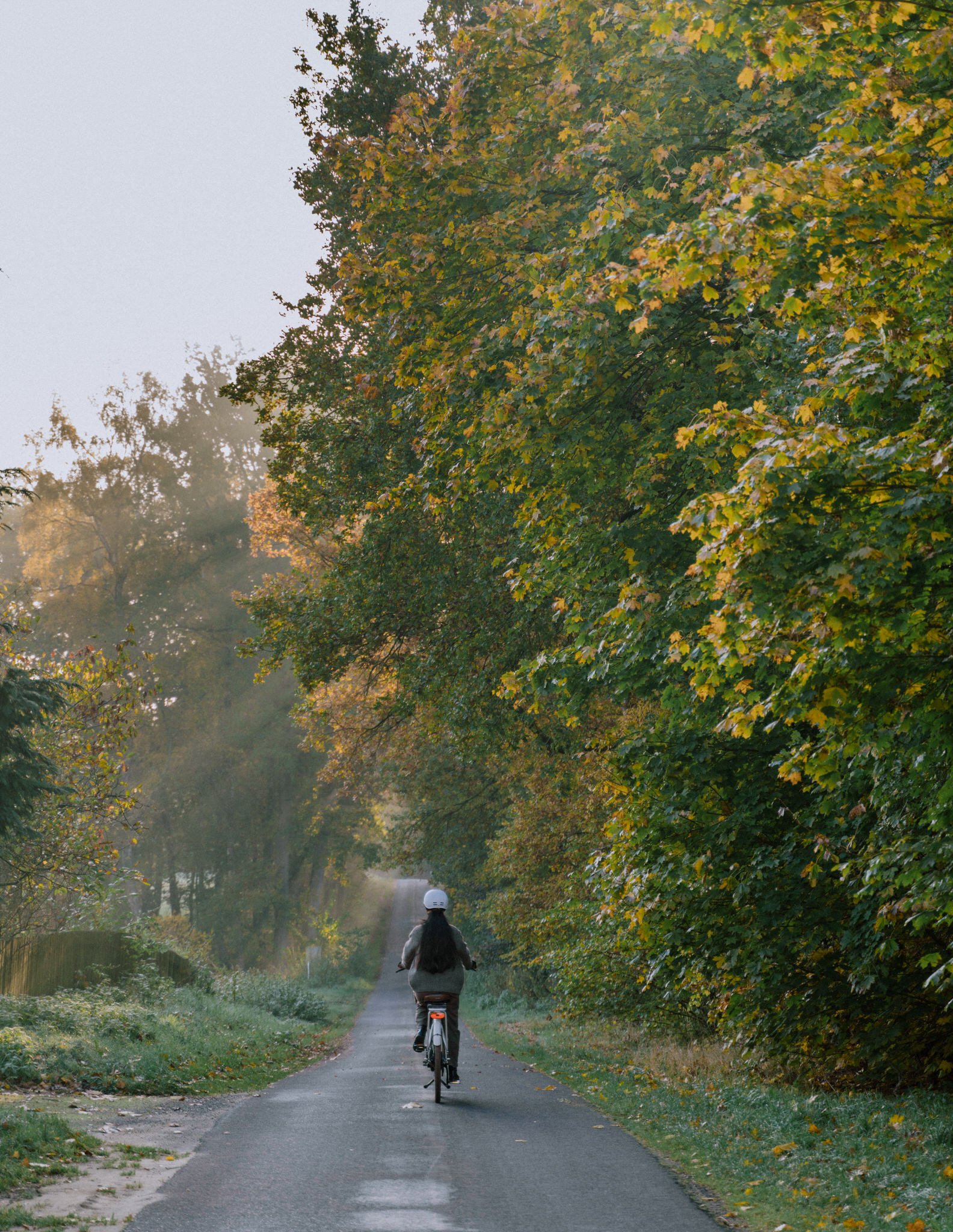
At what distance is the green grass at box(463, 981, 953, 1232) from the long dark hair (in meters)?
2.05

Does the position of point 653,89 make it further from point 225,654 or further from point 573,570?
point 225,654

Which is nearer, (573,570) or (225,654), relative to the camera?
(573,570)

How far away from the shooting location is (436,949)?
11.5 metres

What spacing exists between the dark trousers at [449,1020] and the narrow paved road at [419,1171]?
477 mm

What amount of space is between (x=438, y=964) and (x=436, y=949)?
0.14 meters

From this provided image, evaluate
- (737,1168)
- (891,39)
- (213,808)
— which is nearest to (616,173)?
(891,39)

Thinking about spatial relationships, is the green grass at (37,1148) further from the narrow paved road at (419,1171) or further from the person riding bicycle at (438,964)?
the person riding bicycle at (438,964)

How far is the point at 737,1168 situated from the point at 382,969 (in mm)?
52691

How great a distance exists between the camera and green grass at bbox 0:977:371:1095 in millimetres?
12633

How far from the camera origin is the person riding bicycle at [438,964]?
11.5 m

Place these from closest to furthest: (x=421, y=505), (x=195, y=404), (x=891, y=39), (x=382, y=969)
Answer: (x=891, y=39)
(x=421, y=505)
(x=195, y=404)
(x=382, y=969)

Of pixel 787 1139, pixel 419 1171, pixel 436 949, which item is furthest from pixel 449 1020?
pixel 787 1139

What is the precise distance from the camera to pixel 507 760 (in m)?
24.7

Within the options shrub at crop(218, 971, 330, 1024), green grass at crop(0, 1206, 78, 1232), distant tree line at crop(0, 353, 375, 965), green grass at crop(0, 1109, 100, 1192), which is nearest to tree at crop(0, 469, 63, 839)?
green grass at crop(0, 1109, 100, 1192)
